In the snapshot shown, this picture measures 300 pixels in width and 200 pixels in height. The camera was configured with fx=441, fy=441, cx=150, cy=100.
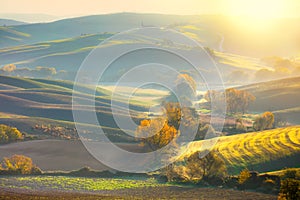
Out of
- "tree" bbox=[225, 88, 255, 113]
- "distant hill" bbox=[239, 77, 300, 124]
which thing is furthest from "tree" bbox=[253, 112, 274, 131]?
"tree" bbox=[225, 88, 255, 113]

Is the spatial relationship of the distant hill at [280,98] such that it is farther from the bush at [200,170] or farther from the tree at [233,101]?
the bush at [200,170]

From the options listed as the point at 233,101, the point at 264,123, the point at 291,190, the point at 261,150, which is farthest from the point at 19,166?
the point at 233,101

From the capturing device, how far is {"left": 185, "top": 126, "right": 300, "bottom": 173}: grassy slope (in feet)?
159

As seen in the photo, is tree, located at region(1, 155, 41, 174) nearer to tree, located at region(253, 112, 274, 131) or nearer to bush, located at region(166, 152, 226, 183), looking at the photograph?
bush, located at region(166, 152, 226, 183)

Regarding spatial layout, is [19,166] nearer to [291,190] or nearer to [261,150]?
[261,150]

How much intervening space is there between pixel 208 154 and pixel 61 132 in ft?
109

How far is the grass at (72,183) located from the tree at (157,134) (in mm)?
10448

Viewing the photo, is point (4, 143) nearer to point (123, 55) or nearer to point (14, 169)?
point (14, 169)

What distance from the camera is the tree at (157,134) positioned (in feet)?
182

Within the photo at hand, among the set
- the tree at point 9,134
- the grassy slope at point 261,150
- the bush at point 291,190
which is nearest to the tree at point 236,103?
the grassy slope at point 261,150

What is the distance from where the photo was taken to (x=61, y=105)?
97.7 metres

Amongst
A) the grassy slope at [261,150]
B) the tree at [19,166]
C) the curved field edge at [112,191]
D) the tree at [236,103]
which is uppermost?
the tree at [236,103]

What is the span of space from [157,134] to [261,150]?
42.3 ft

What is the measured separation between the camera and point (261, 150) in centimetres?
5238
